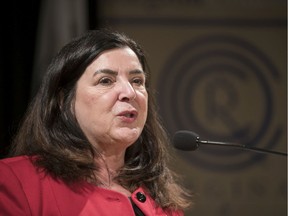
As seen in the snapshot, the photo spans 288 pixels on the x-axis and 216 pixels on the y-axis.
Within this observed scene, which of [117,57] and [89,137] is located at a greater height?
[117,57]

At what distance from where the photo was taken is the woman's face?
1.92 meters

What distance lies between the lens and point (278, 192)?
3.65 metres

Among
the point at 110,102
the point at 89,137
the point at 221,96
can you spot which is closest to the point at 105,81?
the point at 110,102

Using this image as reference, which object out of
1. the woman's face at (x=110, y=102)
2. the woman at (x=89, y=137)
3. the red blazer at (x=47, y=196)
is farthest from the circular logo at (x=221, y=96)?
the red blazer at (x=47, y=196)

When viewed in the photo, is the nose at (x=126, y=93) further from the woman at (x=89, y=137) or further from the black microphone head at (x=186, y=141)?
the black microphone head at (x=186, y=141)

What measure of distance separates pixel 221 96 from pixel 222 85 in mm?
80

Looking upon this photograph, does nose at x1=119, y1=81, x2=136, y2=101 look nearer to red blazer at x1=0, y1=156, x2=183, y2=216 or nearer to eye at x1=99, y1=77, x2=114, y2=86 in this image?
eye at x1=99, y1=77, x2=114, y2=86

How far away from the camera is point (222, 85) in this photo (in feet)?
12.3

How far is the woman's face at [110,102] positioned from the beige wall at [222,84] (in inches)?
64.1

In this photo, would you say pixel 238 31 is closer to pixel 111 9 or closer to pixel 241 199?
pixel 111 9

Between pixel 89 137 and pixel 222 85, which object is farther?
pixel 222 85

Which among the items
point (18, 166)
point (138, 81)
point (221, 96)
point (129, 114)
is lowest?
point (221, 96)

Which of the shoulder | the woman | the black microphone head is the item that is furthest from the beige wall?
the shoulder

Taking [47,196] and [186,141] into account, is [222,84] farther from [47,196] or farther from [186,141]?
[47,196]
